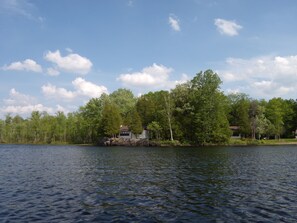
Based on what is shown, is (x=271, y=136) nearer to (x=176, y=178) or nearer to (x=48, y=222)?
(x=176, y=178)

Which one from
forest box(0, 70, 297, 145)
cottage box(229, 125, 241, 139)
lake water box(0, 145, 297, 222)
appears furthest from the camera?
cottage box(229, 125, 241, 139)

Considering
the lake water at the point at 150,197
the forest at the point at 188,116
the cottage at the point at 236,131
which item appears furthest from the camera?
the cottage at the point at 236,131

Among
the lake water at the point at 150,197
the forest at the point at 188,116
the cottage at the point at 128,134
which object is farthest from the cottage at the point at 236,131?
the lake water at the point at 150,197

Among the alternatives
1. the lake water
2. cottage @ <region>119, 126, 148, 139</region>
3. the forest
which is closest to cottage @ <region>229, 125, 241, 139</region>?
the forest

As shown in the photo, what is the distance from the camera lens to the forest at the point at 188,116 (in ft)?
357

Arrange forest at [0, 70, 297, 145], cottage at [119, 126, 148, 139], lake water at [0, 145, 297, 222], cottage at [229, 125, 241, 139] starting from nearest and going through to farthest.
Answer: lake water at [0, 145, 297, 222], forest at [0, 70, 297, 145], cottage at [119, 126, 148, 139], cottage at [229, 125, 241, 139]

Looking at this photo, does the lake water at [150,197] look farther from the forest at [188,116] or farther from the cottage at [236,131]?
the cottage at [236,131]

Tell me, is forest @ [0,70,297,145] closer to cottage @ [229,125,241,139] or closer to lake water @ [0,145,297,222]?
cottage @ [229,125,241,139]

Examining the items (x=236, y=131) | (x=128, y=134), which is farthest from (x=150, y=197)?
(x=236, y=131)

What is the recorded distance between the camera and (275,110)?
136m

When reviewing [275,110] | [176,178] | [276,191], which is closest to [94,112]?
[275,110]

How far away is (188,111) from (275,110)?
163 feet

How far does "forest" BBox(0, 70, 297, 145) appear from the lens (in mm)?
108875

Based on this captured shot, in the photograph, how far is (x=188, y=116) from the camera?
116312mm
